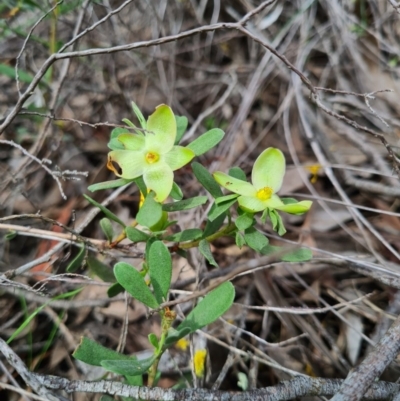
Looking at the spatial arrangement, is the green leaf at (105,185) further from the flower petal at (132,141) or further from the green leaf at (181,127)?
the green leaf at (181,127)

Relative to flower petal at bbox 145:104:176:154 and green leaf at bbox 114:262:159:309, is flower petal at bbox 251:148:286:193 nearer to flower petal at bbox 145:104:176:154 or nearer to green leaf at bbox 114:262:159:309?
flower petal at bbox 145:104:176:154

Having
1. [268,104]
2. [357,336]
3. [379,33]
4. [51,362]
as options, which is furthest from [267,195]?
[379,33]

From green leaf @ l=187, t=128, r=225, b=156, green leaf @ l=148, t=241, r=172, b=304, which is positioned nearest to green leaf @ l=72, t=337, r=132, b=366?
green leaf @ l=148, t=241, r=172, b=304

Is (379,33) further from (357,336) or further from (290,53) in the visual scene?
(357,336)

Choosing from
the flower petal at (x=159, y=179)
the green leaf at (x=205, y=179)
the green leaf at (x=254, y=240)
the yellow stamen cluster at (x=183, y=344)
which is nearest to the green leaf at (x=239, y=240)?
the green leaf at (x=254, y=240)

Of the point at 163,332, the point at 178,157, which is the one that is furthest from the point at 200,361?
the point at 178,157

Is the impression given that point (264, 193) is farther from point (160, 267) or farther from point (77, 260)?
point (77, 260)
